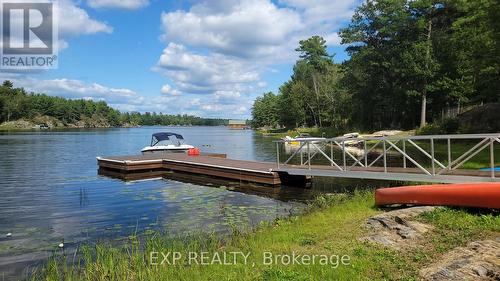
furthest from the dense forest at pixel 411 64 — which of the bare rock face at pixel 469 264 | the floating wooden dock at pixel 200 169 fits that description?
the bare rock face at pixel 469 264

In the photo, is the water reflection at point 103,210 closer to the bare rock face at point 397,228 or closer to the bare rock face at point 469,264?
the bare rock face at point 397,228

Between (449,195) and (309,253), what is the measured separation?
3.96 meters

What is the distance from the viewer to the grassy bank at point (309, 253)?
620cm

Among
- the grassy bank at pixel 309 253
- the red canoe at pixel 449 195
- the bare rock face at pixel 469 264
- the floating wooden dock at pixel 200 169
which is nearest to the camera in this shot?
the bare rock face at pixel 469 264

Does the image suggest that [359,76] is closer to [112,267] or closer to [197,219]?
[197,219]

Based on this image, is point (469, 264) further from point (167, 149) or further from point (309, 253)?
point (167, 149)

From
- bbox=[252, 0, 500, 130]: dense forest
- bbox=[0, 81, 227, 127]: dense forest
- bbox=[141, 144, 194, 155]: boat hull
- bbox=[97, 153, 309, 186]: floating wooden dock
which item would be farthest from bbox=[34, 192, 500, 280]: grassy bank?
bbox=[0, 81, 227, 127]: dense forest

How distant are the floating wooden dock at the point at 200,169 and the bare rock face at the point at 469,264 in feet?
46.2

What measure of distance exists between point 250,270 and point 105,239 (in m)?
6.50

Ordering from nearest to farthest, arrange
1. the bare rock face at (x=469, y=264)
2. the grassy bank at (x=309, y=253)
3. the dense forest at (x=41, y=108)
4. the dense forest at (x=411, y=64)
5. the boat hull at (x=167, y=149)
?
the bare rock face at (x=469, y=264) < the grassy bank at (x=309, y=253) < the boat hull at (x=167, y=149) < the dense forest at (x=411, y=64) < the dense forest at (x=41, y=108)

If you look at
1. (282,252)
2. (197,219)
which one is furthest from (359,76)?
(282,252)

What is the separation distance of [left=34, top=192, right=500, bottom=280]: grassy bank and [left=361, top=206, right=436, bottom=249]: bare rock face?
25 cm

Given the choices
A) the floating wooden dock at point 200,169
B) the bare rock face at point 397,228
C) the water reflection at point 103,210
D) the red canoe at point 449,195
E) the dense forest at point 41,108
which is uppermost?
the dense forest at point 41,108

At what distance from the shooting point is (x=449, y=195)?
9.04m
